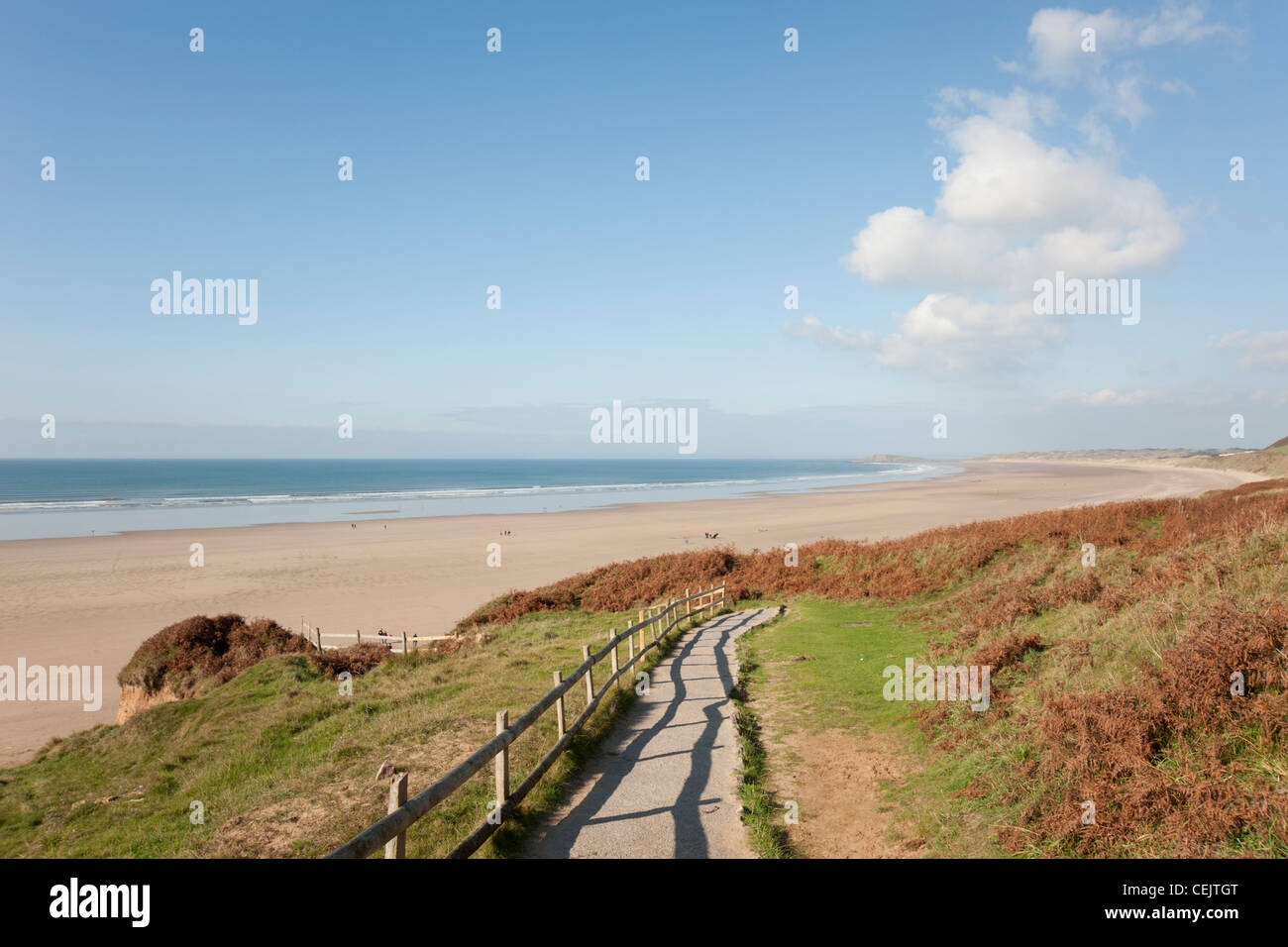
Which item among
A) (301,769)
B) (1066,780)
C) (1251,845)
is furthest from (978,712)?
(301,769)

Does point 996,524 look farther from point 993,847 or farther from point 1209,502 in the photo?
point 993,847

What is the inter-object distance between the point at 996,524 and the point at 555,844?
77.7 feet

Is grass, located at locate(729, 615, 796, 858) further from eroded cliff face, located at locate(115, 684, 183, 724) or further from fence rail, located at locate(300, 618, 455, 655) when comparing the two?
eroded cliff face, located at locate(115, 684, 183, 724)

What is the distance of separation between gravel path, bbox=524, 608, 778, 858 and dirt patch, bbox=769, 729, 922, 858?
30.3 inches

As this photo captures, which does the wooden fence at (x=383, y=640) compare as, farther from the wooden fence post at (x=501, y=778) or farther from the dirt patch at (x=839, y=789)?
the wooden fence post at (x=501, y=778)

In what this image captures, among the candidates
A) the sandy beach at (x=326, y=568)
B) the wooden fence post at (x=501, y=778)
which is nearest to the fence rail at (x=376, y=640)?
the sandy beach at (x=326, y=568)

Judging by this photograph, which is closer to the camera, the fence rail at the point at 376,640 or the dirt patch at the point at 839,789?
the dirt patch at the point at 839,789

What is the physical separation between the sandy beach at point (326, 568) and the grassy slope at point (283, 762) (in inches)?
175

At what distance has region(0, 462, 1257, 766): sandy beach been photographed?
976 inches

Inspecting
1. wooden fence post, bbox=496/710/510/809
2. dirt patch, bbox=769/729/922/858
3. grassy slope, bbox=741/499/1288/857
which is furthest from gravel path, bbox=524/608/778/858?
grassy slope, bbox=741/499/1288/857

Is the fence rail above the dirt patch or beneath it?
beneath

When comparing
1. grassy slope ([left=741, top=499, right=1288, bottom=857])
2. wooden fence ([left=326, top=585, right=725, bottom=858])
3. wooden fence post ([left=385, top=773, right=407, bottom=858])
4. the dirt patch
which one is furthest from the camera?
the dirt patch

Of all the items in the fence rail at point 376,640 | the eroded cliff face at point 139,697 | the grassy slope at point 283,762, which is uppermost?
the grassy slope at point 283,762

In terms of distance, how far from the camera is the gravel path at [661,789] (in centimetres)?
664
